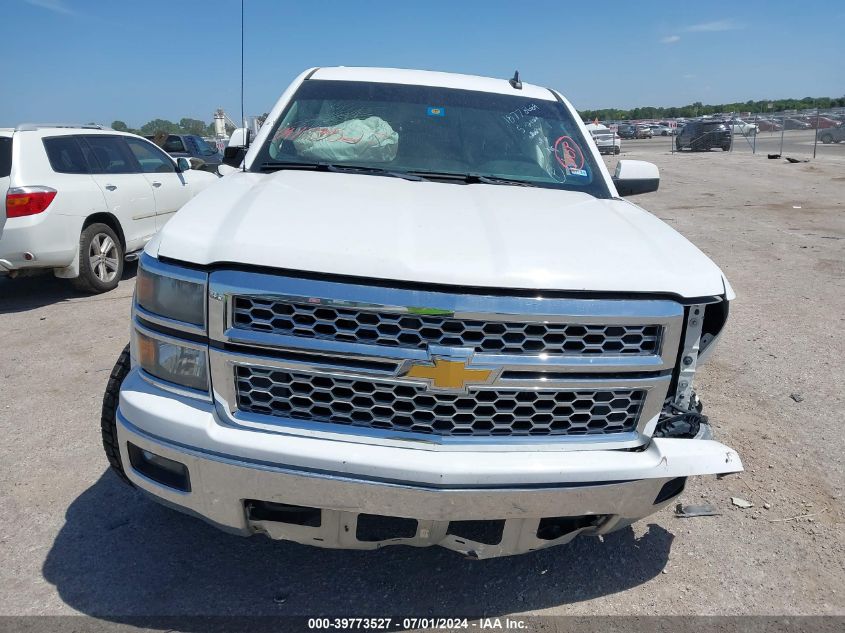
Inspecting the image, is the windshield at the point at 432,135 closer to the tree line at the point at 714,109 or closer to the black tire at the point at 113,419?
the black tire at the point at 113,419

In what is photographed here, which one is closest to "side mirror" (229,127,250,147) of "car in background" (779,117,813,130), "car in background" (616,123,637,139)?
"car in background" (779,117,813,130)

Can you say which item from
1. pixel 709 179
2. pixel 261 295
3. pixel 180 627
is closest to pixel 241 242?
pixel 261 295

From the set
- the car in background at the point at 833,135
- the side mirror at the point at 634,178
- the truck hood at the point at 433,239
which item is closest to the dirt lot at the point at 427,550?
the truck hood at the point at 433,239

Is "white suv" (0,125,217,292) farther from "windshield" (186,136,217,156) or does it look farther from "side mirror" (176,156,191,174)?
"windshield" (186,136,217,156)

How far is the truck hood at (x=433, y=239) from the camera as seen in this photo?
2152 millimetres

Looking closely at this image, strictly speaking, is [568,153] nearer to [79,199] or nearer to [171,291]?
[171,291]

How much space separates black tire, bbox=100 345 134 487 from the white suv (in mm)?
4332

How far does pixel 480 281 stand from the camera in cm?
212

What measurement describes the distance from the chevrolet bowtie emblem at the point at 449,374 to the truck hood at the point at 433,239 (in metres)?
0.26

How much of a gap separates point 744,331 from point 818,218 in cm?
754

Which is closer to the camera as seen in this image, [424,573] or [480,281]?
[480,281]

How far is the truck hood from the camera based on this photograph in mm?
2152

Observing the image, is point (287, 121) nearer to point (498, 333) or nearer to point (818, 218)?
point (498, 333)

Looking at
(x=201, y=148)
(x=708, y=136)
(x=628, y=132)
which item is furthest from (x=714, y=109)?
(x=201, y=148)
